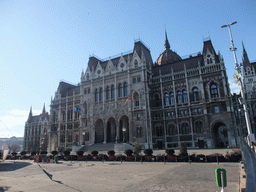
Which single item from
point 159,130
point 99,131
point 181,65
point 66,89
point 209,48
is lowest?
point 159,130

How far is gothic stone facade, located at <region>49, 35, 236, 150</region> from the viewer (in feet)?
135

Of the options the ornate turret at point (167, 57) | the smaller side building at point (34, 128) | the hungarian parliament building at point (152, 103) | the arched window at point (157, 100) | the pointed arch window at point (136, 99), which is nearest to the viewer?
the hungarian parliament building at point (152, 103)

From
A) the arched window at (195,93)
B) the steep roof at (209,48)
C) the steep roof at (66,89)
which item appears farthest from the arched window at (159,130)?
the steep roof at (66,89)

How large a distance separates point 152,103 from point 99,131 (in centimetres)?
1640

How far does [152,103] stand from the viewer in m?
48.2

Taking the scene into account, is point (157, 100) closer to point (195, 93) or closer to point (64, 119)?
point (195, 93)

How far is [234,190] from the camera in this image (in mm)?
8086

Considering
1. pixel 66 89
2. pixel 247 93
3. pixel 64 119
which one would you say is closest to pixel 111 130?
pixel 64 119

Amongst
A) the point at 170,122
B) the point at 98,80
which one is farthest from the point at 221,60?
the point at 98,80

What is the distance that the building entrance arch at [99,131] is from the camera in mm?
52069

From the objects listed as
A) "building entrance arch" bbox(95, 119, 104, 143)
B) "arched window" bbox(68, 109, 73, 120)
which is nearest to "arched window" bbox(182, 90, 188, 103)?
"building entrance arch" bbox(95, 119, 104, 143)

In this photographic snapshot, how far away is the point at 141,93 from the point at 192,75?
12.3 metres

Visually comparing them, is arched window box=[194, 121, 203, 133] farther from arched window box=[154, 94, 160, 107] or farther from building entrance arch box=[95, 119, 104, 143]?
building entrance arch box=[95, 119, 104, 143]

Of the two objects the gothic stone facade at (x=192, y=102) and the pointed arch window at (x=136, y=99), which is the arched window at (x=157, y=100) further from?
the pointed arch window at (x=136, y=99)
